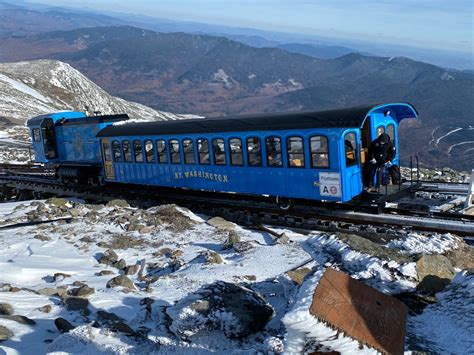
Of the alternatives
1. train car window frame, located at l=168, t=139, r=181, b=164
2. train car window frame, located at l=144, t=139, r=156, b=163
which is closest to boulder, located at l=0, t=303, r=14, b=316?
train car window frame, located at l=168, t=139, r=181, b=164

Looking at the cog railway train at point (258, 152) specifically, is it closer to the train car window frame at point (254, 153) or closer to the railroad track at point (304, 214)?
the train car window frame at point (254, 153)

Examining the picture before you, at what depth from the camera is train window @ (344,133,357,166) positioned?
46.5 ft

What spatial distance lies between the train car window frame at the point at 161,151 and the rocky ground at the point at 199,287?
5.59 meters

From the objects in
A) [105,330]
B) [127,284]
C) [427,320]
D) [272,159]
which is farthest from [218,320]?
[272,159]

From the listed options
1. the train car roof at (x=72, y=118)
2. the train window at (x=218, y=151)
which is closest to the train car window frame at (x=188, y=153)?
the train window at (x=218, y=151)

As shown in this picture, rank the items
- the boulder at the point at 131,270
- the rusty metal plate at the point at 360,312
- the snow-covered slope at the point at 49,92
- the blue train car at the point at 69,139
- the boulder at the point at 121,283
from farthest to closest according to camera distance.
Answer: the snow-covered slope at the point at 49,92
the blue train car at the point at 69,139
the boulder at the point at 131,270
the boulder at the point at 121,283
the rusty metal plate at the point at 360,312

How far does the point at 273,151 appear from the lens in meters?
15.4

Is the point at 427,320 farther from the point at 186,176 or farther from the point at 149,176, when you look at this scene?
the point at 149,176

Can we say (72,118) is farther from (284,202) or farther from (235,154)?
(284,202)

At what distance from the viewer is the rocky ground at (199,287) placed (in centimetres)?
550

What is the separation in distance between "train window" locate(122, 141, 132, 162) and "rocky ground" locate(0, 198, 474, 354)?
7223 mm

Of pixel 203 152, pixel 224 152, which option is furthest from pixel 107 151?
pixel 224 152

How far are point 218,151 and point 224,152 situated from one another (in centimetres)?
31

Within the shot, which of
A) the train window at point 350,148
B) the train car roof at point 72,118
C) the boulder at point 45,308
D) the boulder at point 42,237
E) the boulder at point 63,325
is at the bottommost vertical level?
the boulder at point 42,237
